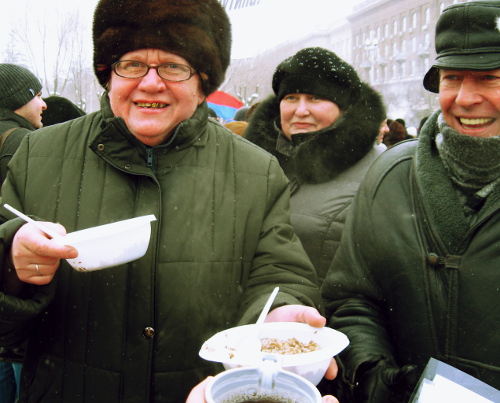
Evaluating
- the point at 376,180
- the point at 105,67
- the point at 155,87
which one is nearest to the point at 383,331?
the point at 376,180

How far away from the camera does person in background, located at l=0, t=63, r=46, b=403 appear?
3.64 m

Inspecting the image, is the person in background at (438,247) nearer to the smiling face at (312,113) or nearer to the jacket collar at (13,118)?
the smiling face at (312,113)

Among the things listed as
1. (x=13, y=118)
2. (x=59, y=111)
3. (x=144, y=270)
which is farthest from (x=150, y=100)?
(x=59, y=111)

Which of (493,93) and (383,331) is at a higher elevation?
(493,93)

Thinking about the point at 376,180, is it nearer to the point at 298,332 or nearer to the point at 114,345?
the point at 298,332

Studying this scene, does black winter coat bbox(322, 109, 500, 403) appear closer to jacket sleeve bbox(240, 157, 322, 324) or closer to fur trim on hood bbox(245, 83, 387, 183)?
jacket sleeve bbox(240, 157, 322, 324)

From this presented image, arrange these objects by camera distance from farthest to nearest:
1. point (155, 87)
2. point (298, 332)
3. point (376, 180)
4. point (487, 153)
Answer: point (376, 180), point (155, 87), point (487, 153), point (298, 332)

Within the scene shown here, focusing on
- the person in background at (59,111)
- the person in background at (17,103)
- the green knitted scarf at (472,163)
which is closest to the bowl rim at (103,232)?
the green knitted scarf at (472,163)

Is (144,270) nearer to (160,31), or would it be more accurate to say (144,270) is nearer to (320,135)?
(160,31)

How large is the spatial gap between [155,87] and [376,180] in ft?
3.39

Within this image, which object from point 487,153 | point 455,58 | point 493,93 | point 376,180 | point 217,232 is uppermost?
point 455,58

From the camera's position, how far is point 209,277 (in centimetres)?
210

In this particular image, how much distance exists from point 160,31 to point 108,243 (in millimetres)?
986

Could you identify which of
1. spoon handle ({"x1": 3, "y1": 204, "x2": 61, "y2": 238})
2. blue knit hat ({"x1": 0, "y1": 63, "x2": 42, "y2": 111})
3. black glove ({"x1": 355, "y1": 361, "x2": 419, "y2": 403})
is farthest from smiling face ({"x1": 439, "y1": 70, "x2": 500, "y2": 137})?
blue knit hat ({"x1": 0, "y1": 63, "x2": 42, "y2": 111})
